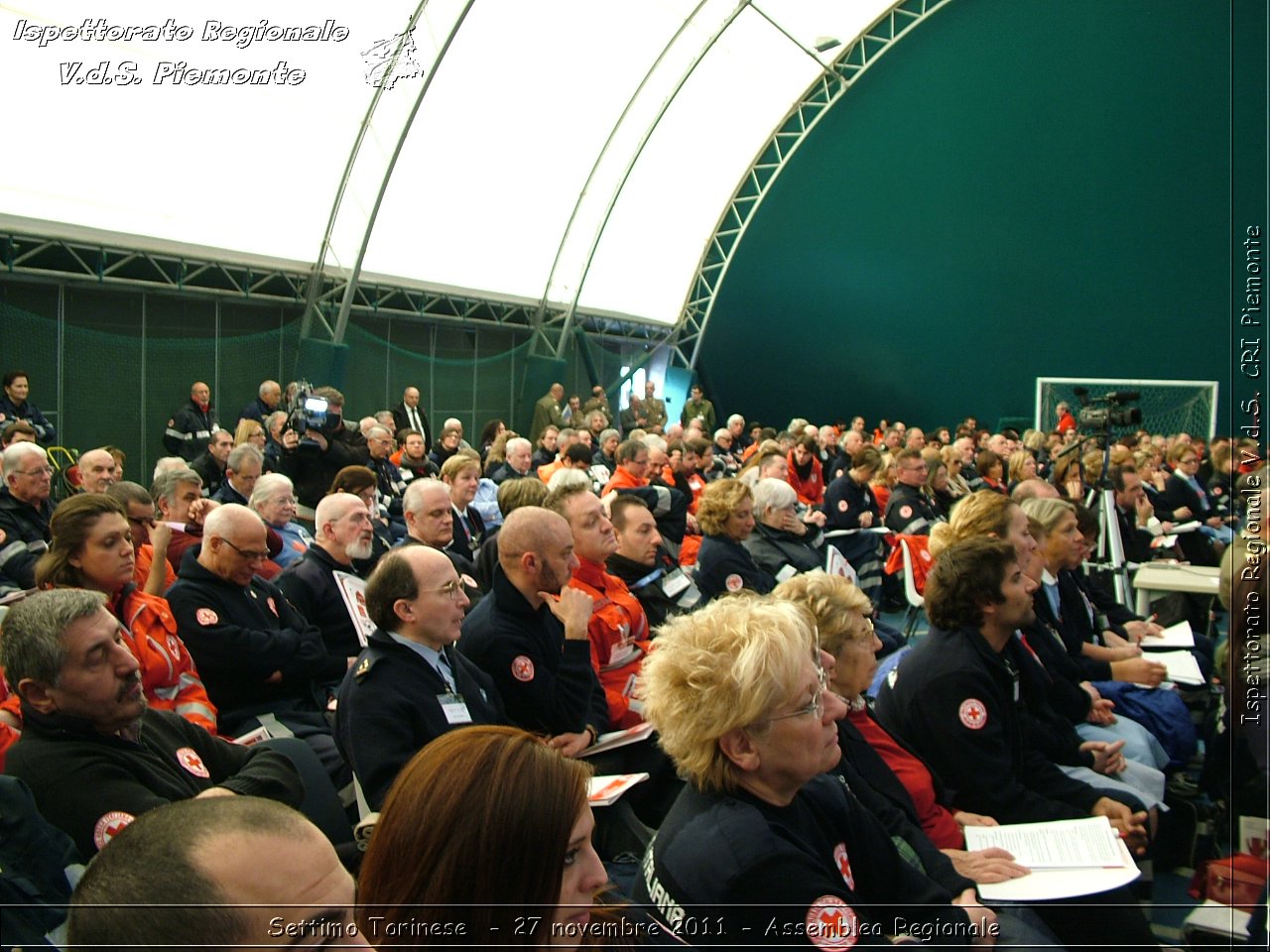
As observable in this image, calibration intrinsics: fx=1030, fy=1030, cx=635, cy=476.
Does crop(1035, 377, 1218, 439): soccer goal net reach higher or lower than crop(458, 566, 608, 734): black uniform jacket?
higher

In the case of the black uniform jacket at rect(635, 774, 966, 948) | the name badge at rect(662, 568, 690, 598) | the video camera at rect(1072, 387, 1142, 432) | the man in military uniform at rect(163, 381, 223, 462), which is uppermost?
the video camera at rect(1072, 387, 1142, 432)

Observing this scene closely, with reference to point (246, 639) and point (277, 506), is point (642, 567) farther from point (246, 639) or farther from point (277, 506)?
point (277, 506)

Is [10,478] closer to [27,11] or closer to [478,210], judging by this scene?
[27,11]

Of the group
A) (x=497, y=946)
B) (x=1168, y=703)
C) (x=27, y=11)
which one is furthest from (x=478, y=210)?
(x=497, y=946)

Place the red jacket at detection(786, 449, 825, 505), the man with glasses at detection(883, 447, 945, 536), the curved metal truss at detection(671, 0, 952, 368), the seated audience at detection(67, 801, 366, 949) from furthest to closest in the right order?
the curved metal truss at detection(671, 0, 952, 368) < the red jacket at detection(786, 449, 825, 505) < the man with glasses at detection(883, 447, 945, 536) < the seated audience at detection(67, 801, 366, 949)

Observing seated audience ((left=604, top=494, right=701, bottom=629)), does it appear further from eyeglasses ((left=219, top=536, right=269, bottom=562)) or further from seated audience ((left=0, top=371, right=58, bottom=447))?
seated audience ((left=0, top=371, right=58, bottom=447))

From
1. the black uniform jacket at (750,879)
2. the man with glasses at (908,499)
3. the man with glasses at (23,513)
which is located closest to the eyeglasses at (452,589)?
the black uniform jacket at (750,879)

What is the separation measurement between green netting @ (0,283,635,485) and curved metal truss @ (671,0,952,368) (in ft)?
19.6

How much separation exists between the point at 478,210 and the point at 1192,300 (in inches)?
478

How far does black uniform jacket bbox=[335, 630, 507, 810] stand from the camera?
263 cm

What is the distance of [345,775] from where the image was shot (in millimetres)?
3283

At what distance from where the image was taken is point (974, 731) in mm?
2912

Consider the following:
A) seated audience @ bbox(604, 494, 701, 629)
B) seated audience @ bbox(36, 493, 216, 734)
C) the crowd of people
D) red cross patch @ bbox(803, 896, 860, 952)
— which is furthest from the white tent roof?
red cross patch @ bbox(803, 896, 860, 952)

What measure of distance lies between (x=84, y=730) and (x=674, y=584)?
106 inches
